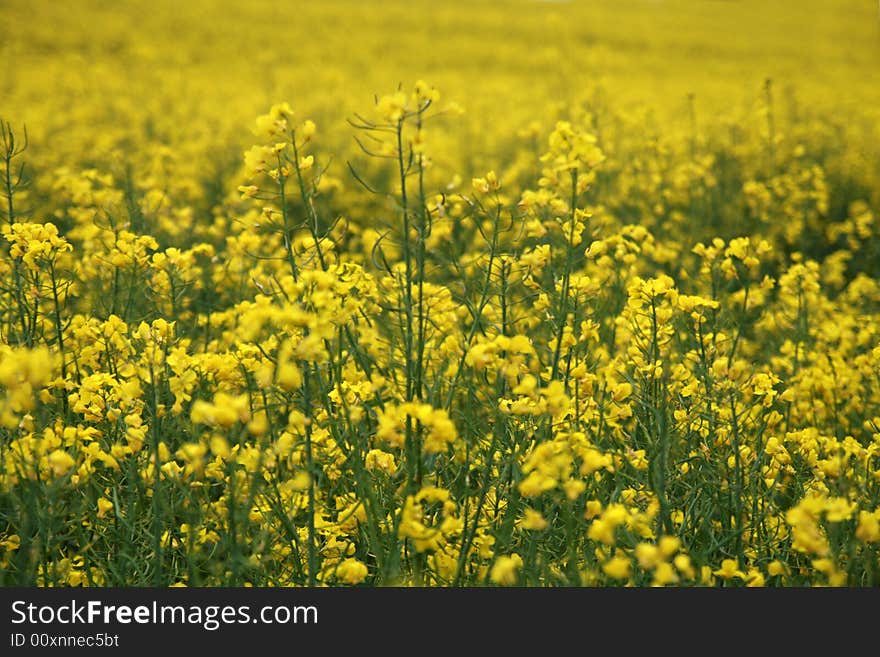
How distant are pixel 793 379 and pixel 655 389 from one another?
804mm

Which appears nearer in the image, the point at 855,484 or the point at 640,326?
the point at 855,484

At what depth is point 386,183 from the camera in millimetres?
7125

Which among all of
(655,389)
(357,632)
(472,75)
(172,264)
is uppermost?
(472,75)

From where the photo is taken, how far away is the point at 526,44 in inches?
780

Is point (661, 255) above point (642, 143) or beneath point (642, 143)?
beneath

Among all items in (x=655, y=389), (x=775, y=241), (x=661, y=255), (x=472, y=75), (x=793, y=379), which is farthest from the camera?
(x=472, y=75)

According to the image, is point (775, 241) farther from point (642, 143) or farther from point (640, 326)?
point (640, 326)

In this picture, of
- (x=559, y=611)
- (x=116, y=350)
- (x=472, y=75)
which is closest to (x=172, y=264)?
(x=116, y=350)

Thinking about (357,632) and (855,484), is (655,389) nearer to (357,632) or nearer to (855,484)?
(855,484)

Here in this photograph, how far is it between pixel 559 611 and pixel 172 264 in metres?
1.65

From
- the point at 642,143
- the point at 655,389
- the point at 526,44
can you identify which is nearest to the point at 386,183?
the point at 642,143

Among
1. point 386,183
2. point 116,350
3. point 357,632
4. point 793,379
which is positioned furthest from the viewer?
point 386,183

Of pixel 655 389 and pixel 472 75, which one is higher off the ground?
pixel 472 75

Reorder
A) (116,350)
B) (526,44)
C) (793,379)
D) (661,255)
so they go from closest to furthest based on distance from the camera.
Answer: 1. (116,350)
2. (793,379)
3. (661,255)
4. (526,44)
